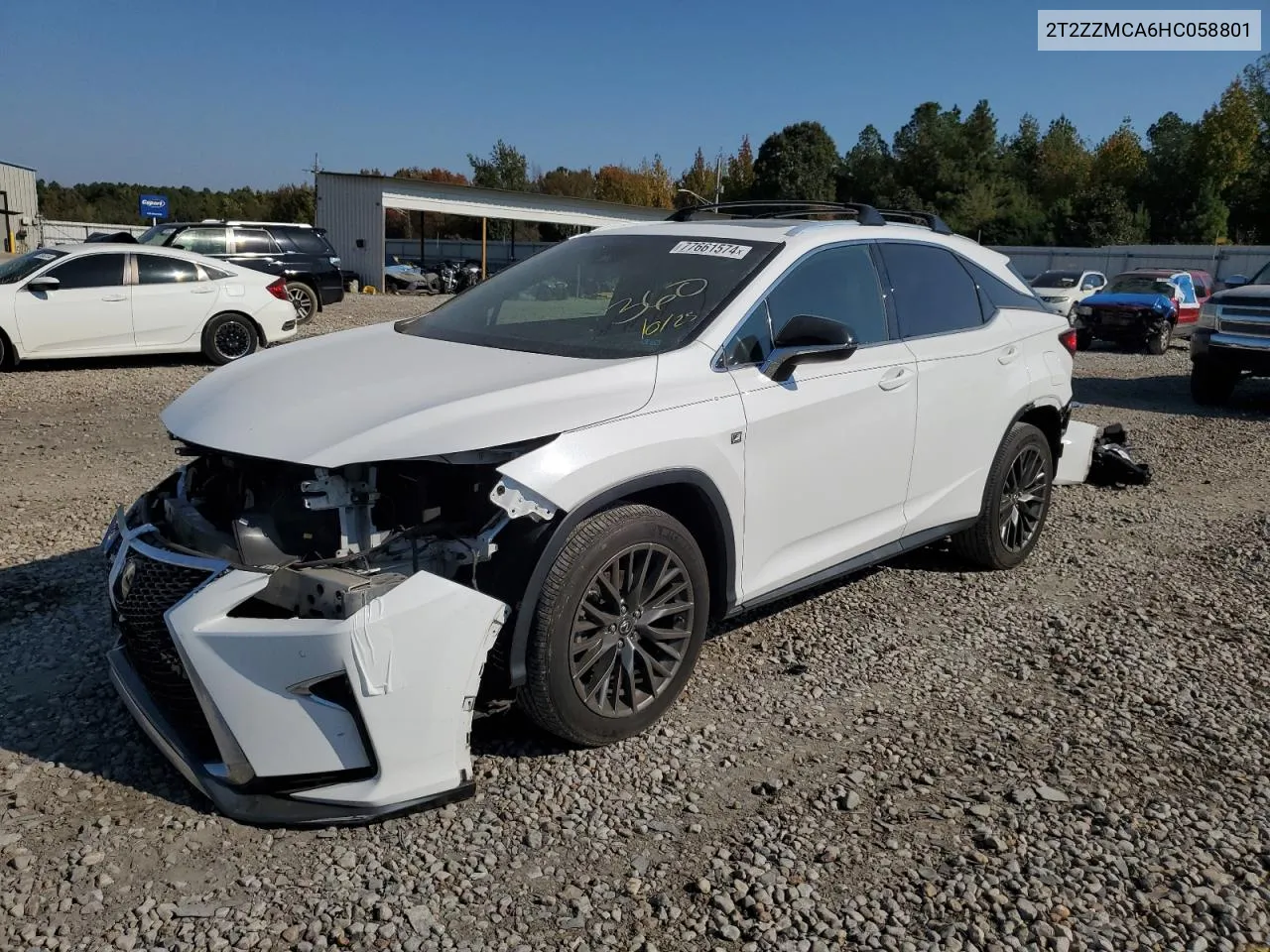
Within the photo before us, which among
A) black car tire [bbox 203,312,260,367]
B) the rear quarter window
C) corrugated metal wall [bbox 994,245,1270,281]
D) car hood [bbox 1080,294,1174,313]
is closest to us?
black car tire [bbox 203,312,260,367]

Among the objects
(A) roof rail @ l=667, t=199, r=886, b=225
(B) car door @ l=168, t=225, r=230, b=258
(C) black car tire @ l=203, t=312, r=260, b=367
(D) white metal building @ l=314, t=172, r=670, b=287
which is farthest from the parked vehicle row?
(D) white metal building @ l=314, t=172, r=670, b=287

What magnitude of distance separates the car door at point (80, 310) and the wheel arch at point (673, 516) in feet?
35.4

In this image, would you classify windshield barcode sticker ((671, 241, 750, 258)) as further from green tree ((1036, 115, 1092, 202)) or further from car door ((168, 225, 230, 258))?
green tree ((1036, 115, 1092, 202))

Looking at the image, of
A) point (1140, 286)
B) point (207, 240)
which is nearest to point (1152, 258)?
point (1140, 286)

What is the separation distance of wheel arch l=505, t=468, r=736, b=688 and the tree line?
149ft

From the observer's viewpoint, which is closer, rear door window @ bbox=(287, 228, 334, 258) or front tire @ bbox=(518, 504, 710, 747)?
front tire @ bbox=(518, 504, 710, 747)

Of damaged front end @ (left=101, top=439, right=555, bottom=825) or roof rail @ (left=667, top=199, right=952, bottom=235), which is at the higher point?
roof rail @ (left=667, top=199, right=952, bottom=235)

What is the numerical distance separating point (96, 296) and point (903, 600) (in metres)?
10.7

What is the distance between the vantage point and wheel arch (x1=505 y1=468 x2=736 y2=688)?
10.0 feet

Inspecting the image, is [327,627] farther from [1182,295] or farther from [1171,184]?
[1171,184]

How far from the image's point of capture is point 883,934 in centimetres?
262

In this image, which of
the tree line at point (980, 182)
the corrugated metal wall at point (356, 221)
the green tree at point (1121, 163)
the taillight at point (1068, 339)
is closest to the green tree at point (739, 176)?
the tree line at point (980, 182)

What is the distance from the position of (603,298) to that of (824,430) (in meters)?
1.13

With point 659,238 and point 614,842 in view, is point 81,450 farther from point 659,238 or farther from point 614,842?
point 614,842
